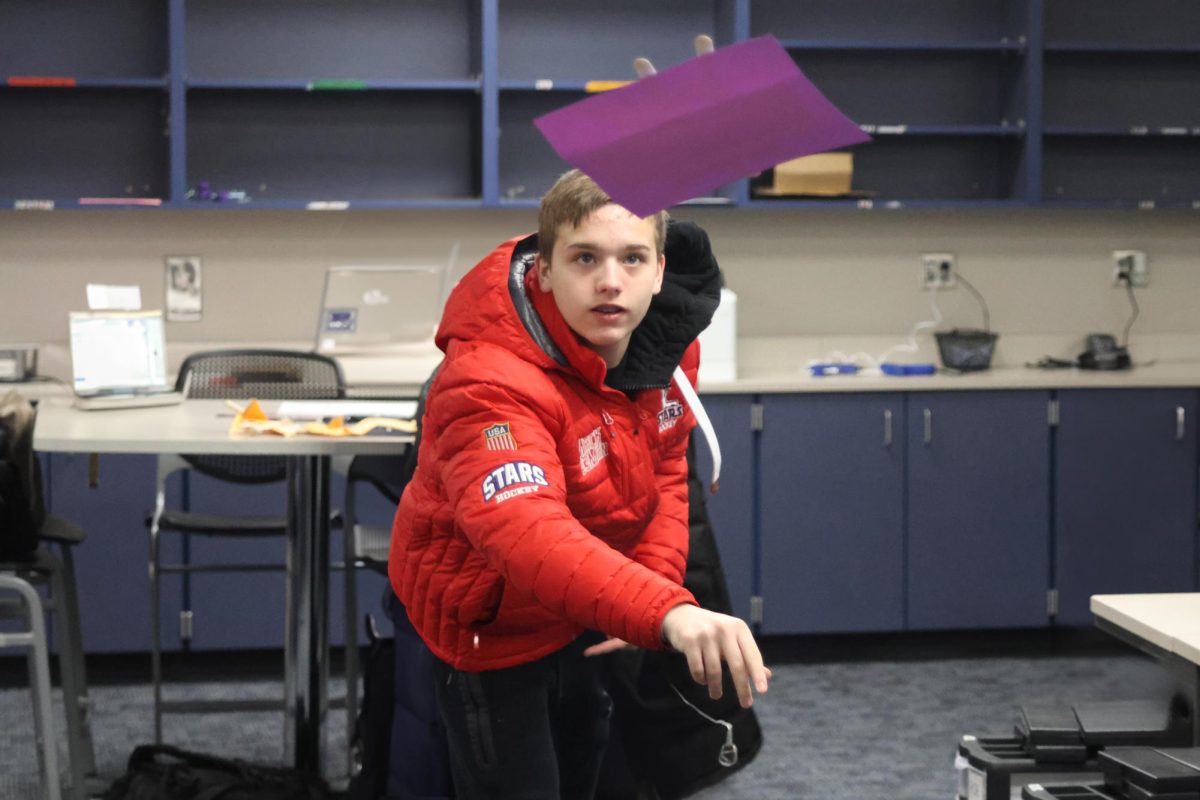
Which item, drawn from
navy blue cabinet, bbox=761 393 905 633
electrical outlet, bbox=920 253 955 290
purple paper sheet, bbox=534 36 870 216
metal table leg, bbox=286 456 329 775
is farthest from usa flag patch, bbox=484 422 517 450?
electrical outlet, bbox=920 253 955 290

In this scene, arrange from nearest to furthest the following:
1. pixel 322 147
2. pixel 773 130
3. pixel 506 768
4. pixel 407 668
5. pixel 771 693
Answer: pixel 773 130 < pixel 506 768 < pixel 407 668 < pixel 771 693 < pixel 322 147

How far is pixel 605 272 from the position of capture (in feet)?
5.08

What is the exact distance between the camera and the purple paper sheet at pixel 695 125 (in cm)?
89

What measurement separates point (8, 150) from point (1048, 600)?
3516 mm

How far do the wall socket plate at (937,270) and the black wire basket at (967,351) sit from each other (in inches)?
13.1

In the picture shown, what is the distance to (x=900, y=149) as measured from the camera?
16.8ft

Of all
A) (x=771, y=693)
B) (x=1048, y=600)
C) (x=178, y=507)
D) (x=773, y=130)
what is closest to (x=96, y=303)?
(x=178, y=507)

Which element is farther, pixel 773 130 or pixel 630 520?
pixel 630 520

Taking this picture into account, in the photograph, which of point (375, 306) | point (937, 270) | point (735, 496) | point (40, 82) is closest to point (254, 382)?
point (375, 306)

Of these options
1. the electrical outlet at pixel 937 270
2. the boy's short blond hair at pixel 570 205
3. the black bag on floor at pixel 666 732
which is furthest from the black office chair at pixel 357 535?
the electrical outlet at pixel 937 270

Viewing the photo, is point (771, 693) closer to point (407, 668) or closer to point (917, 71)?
point (407, 668)

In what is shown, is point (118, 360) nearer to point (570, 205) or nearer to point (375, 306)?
point (375, 306)

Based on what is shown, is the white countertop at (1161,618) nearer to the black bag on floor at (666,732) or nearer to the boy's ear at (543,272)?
the black bag on floor at (666,732)

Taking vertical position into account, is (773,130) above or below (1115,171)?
below
